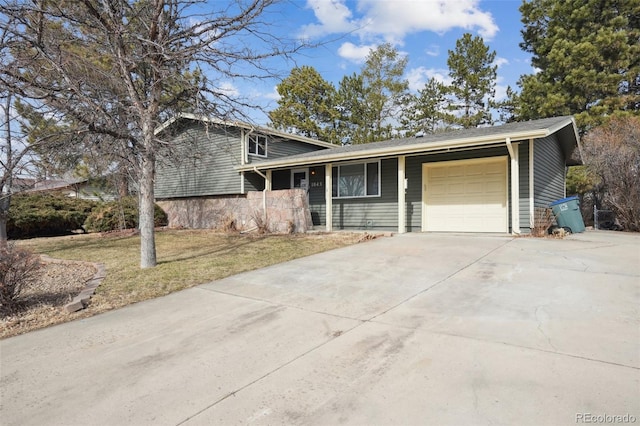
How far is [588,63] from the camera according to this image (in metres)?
18.3

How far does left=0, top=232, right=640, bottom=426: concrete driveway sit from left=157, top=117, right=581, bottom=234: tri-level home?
4.81m

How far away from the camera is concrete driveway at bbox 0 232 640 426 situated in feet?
7.52

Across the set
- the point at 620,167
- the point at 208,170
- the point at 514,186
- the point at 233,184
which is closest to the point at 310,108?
the point at 208,170

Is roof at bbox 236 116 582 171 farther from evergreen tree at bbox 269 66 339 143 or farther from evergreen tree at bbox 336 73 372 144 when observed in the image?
evergreen tree at bbox 336 73 372 144

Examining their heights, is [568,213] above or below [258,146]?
below

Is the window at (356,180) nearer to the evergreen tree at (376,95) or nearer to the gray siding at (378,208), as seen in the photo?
the gray siding at (378,208)

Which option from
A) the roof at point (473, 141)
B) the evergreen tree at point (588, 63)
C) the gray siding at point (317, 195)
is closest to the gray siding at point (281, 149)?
the roof at point (473, 141)

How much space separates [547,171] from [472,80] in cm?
1587

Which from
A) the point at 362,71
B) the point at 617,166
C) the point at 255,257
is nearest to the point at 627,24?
the point at 617,166

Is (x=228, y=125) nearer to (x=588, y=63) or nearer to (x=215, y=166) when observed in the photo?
(x=215, y=166)

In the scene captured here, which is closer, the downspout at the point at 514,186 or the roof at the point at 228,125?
the roof at the point at 228,125

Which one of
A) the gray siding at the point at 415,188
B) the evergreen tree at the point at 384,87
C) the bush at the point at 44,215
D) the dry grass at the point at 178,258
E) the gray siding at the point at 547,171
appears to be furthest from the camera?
the evergreen tree at the point at 384,87

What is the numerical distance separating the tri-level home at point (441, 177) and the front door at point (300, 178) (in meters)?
0.04

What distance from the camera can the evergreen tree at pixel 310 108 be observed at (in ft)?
95.3
